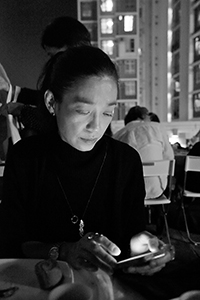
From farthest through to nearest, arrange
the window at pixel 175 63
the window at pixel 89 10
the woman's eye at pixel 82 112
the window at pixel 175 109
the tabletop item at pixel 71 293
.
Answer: the window at pixel 175 109, the window at pixel 175 63, the window at pixel 89 10, the woman's eye at pixel 82 112, the tabletop item at pixel 71 293

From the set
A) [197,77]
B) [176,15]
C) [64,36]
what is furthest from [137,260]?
[176,15]

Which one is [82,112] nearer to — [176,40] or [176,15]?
[176,40]

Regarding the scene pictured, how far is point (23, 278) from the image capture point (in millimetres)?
585

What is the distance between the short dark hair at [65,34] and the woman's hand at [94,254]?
104cm

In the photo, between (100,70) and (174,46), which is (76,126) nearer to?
(100,70)

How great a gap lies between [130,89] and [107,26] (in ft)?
3.70

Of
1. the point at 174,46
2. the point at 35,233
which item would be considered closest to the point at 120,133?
the point at 35,233

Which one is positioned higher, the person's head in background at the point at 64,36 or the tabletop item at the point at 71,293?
the person's head in background at the point at 64,36

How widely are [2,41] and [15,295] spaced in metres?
2.98

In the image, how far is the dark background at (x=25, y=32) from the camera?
2.99 meters

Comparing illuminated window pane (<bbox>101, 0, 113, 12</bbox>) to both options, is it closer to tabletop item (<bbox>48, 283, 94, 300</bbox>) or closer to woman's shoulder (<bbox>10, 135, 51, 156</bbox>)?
woman's shoulder (<bbox>10, 135, 51, 156</bbox>)

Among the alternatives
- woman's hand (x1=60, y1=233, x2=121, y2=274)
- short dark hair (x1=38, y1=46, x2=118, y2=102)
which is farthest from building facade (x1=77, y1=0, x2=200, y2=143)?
woman's hand (x1=60, y1=233, x2=121, y2=274)

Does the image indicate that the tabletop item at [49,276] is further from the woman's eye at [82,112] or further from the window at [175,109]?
the window at [175,109]

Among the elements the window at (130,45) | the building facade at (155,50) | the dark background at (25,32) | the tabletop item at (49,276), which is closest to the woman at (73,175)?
the tabletop item at (49,276)
